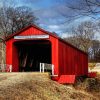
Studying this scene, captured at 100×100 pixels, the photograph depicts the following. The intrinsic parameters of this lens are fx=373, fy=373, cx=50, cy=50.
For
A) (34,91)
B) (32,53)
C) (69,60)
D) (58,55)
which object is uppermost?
(32,53)

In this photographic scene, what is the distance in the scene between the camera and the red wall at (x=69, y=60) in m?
29.1

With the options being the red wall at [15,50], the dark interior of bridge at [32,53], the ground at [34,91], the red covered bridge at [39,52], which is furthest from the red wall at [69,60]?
the ground at [34,91]

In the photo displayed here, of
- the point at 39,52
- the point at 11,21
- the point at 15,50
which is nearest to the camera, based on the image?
the point at 15,50

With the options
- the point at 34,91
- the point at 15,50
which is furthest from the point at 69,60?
the point at 34,91

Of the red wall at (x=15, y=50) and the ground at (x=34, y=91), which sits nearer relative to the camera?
the ground at (x=34, y=91)

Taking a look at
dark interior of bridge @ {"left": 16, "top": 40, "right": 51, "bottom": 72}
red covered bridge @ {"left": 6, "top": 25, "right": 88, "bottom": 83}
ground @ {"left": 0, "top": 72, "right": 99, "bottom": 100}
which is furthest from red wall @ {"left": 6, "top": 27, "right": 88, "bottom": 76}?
ground @ {"left": 0, "top": 72, "right": 99, "bottom": 100}

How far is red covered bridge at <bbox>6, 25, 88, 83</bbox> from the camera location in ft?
93.2

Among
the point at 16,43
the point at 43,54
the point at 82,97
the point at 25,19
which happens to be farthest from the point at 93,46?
the point at 82,97

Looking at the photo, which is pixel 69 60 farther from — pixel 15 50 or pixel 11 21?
pixel 11 21

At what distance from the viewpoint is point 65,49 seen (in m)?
30.0

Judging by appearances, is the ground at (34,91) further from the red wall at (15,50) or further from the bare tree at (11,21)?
the bare tree at (11,21)

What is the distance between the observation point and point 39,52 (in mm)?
37094

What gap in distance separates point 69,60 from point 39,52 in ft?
20.3

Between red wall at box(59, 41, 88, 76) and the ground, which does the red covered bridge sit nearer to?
red wall at box(59, 41, 88, 76)
